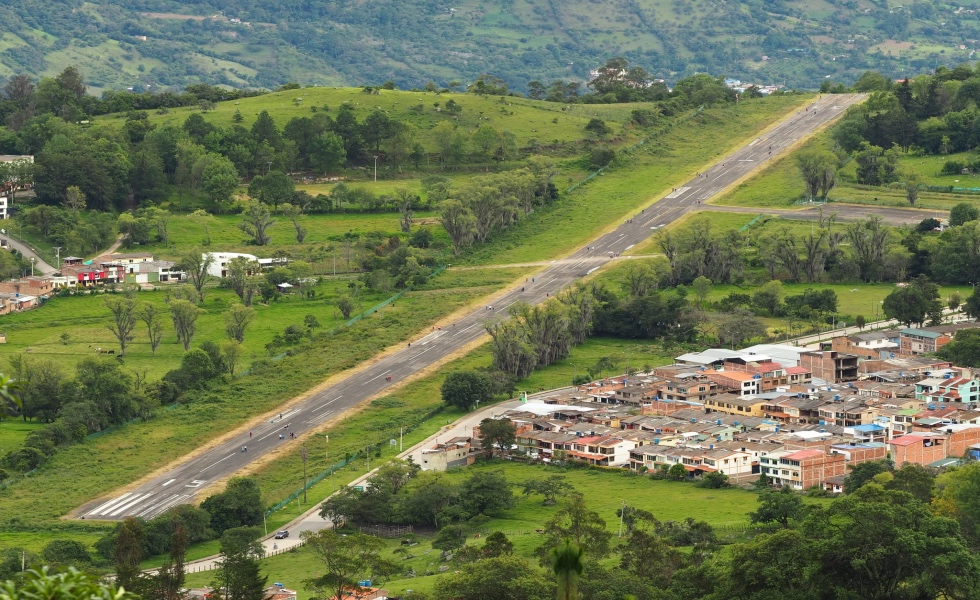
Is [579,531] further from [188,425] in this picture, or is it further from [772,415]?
[188,425]

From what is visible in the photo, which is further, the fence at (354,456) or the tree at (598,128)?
the tree at (598,128)

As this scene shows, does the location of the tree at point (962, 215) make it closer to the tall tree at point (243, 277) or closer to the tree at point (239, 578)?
the tall tree at point (243, 277)

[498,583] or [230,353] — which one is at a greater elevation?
[498,583]

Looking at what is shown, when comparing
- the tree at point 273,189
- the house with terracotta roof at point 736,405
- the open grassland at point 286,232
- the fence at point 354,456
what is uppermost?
the tree at point 273,189

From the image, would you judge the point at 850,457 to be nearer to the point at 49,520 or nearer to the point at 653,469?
the point at 653,469

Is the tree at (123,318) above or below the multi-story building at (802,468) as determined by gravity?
above

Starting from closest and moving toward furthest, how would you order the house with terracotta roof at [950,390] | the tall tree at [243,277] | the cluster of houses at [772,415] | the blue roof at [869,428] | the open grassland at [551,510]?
the open grassland at [551,510], the cluster of houses at [772,415], the blue roof at [869,428], the house with terracotta roof at [950,390], the tall tree at [243,277]

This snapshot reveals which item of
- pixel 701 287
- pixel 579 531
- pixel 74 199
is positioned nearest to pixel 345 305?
pixel 701 287

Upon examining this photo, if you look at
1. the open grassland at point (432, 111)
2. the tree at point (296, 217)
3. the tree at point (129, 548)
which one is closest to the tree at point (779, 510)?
the tree at point (129, 548)
